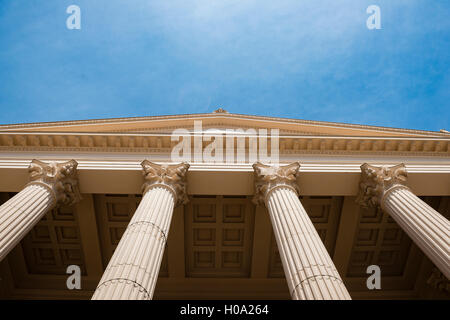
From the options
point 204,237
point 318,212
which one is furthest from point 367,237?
point 204,237

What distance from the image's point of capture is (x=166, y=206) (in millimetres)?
13641

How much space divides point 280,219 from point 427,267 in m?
14.9

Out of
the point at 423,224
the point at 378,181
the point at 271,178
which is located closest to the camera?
the point at 423,224

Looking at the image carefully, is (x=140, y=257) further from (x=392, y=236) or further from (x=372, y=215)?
(x=392, y=236)

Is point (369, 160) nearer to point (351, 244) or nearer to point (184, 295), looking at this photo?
point (351, 244)

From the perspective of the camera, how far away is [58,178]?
1573 cm

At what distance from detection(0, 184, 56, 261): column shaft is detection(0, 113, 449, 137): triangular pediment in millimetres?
6080

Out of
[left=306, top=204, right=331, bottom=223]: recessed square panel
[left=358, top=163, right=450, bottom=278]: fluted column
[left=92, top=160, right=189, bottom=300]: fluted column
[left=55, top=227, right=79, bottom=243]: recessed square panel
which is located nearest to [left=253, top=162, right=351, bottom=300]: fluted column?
[left=358, top=163, right=450, bottom=278]: fluted column

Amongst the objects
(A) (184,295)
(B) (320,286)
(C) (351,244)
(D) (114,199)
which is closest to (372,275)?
(C) (351,244)

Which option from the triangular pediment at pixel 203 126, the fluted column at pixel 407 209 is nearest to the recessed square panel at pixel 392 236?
the fluted column at pixel 407 209

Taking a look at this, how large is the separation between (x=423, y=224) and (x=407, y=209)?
125 cm

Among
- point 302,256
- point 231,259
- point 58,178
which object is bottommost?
point 231,259

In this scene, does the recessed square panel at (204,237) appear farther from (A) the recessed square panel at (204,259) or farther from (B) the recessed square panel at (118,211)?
(B) the recessed square panel at (118,211)

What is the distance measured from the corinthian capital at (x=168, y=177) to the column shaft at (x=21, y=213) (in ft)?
14.3
